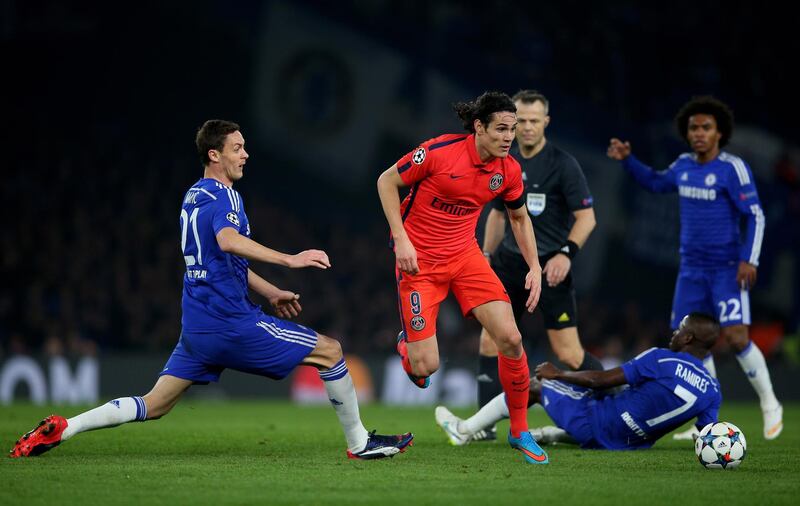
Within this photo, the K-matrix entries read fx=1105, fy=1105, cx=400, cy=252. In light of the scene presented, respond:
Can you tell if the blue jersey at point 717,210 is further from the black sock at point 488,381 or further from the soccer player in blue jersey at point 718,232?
the black sock at point 488,381

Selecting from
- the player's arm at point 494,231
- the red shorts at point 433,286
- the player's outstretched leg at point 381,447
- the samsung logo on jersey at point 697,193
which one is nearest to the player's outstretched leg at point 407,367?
the red shorts at point 433,286

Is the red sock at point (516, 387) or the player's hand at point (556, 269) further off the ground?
the player's hand at point (556, 269)

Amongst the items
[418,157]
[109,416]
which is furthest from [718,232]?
[109,416]

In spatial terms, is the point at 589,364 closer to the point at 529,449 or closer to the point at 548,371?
the point at 548,371

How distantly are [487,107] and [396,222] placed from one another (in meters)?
0.92

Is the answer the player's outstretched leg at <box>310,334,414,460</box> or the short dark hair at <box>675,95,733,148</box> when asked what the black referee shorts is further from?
the player's outstretched leg at <box>310,334,414,460</box>

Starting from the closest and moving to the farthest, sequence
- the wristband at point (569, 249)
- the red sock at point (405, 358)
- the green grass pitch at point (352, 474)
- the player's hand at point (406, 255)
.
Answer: the green grass pitch at point (352, 474) < the player's hand at point (406, 255) < the red sock at point (405, 358) < the wristband at point (569, 249)

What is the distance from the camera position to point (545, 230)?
8766 millimetres

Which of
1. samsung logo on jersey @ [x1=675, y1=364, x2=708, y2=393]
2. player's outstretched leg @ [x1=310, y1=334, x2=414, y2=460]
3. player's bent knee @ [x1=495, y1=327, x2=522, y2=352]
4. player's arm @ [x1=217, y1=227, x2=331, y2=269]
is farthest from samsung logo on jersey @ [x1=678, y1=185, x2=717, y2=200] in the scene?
player's arm @ [x1=217, y1=227, x2=331, y2=269]

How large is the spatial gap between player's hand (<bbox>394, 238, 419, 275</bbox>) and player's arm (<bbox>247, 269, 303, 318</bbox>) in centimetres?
68

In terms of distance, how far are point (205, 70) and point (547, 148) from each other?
1286cm

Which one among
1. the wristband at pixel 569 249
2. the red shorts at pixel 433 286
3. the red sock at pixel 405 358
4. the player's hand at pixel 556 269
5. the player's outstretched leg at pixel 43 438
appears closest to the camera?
the player's outstretched leg at pixel 43 438

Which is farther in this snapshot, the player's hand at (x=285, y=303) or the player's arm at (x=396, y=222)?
the player's hand at (x=285, y=303)

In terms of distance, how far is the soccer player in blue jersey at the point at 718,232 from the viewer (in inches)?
359
